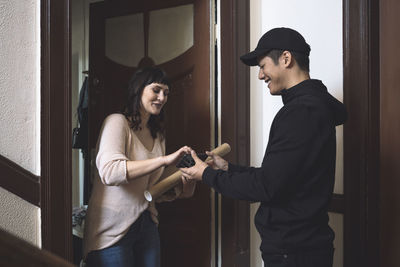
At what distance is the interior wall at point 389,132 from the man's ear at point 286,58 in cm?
72

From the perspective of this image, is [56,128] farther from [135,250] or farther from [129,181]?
[135,250]

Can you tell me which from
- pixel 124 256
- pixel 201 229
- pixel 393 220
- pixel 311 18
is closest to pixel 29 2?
pixel 124 256

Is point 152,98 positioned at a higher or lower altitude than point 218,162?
higher

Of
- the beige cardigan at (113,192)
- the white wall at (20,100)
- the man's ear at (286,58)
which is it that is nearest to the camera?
the white wall at (20,100)

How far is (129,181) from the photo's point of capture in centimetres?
166

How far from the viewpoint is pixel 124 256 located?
1702mm

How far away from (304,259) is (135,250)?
0.83m

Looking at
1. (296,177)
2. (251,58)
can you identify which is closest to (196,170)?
(296,177)

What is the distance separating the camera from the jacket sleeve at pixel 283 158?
1.35 m

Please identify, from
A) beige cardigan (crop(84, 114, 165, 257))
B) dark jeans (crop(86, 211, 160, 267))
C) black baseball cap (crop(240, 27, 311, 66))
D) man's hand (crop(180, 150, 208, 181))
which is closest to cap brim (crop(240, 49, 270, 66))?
black baseball cap (crop(240, 27, 311, 66))

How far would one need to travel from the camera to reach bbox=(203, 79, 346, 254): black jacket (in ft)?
4.46

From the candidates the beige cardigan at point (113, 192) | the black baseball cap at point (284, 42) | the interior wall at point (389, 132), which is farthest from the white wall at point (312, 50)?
the beige cardigan at point (113, 192)

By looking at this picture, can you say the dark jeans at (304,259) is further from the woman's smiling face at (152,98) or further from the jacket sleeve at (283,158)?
the woman's smiling face at (152,98)

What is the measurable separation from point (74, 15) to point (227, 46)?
180 cm
